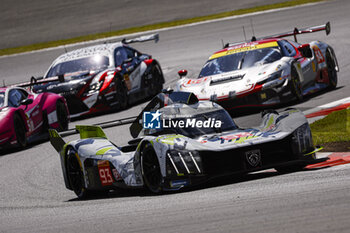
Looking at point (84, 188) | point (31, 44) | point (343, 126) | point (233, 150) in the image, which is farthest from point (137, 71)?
point (31, 44)

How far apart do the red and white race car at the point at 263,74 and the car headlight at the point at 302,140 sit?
16.6 feet

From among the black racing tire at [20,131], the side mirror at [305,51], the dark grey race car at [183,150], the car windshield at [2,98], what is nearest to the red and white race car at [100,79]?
the car windshield at [2,98]

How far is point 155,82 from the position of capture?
755 inches

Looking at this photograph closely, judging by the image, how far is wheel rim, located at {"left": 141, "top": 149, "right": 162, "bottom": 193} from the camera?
785 cm

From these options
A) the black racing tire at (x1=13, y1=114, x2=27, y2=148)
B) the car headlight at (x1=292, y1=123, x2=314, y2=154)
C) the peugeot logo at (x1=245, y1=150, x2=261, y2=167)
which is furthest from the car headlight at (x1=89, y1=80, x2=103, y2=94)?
the peugeot logo at (x1=245, y1=150, x2=261, y2=167)

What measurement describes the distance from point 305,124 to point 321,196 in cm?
205

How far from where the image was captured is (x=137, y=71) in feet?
60.1

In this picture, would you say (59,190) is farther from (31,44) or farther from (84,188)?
(31,44)

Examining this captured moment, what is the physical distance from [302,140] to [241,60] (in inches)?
250

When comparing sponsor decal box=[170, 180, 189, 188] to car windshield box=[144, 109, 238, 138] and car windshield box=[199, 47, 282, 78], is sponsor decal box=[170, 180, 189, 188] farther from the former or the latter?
car windshield box=[199, 47, 282, 78]

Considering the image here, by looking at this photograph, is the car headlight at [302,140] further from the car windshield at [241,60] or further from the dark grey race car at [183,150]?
the car windshield at [241,60]

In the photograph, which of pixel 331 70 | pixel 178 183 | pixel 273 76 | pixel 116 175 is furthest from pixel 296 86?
pixel 178 183

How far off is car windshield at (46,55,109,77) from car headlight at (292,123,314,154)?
9.81 meters

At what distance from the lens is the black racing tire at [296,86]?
44.9 feet
